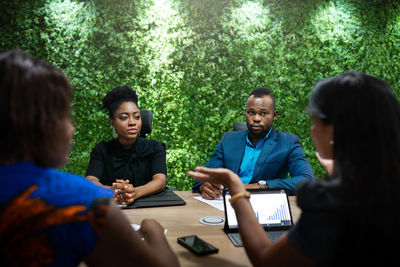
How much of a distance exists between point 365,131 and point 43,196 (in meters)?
0.79

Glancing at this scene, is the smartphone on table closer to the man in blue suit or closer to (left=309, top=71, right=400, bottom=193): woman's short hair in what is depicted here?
(left=309, top=71, right=400, bottom=193): woman's short hair

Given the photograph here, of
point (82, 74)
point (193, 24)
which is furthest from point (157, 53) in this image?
point (82, 74)

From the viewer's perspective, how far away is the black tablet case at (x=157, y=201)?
1.66 meters

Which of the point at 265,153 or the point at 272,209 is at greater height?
the point at 265,153

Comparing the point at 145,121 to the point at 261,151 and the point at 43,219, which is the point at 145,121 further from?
the point at 43,219

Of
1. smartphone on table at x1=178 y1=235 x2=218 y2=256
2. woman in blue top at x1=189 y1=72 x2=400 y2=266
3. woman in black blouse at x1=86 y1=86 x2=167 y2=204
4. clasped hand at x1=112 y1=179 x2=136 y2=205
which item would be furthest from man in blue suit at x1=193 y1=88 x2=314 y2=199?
woman in blue top at x1=189 y1=72 x2=400 y2=266

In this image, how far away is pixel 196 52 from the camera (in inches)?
147

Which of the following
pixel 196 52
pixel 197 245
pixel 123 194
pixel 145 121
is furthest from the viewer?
pixel 196 52

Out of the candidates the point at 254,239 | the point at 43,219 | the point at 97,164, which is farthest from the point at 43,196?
the point at 97,164

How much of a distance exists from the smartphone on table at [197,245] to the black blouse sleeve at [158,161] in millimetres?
1093

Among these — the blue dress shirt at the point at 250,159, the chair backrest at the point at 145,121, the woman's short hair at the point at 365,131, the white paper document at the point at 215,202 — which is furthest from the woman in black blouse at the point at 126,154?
the woman's short hair at the point at 365,131

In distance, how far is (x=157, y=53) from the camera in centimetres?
366

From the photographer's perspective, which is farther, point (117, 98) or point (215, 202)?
point (117, 98)

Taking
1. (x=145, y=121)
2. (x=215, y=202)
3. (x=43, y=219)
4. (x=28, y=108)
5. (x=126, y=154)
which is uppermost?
(x=28, y=108)
